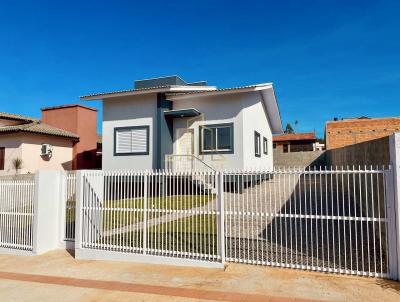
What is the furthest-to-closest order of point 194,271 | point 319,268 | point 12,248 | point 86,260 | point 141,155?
point 141,155, point 12,248, point 86,260, point 194,271, point 319,268

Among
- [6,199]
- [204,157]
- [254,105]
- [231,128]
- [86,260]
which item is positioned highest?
[254,105]

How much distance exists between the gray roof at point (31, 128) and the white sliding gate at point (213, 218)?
16230mm

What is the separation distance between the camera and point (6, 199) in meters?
8.62

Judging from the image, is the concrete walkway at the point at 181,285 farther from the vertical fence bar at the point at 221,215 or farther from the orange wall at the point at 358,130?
the orange wall at the point at 358,130

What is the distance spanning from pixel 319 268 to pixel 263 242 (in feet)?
5.74

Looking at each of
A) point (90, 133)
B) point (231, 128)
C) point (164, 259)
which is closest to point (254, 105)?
point (231, 128)

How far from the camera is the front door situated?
16203 millimetres

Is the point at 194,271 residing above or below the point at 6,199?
below

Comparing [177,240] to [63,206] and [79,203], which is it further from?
[63,206]

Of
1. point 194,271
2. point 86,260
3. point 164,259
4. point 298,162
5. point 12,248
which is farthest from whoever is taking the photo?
point 298,162

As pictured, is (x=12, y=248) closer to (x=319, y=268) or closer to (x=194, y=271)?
(x=194, y=271)

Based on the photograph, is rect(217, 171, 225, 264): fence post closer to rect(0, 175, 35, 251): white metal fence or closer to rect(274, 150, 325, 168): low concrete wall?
rect(0, 175, 35, 251): white metal fence

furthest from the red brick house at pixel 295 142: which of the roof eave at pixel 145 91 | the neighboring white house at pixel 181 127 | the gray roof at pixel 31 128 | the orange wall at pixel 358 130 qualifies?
the roof eave at pixel 145 91

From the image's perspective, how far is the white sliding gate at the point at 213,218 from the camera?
601 cm
